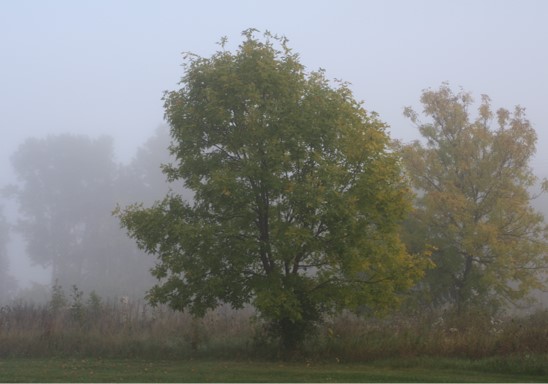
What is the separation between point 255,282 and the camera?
49.6ft

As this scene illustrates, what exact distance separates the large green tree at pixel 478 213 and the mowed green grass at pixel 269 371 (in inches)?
324

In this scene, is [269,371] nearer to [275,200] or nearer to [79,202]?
[275,200]

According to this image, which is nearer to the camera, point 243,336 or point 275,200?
point 275,200

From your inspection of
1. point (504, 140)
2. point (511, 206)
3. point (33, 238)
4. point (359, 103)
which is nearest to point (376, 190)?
point (359, 103)

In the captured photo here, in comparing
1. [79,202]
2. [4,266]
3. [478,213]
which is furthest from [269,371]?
[4,266]

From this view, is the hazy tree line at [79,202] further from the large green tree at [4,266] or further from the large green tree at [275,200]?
the large green tree at [275,200]

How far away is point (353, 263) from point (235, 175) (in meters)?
3.52

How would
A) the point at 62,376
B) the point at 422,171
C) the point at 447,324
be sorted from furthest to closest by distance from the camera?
the point at 422,171 < the point at 447,324 < the point at 62,376

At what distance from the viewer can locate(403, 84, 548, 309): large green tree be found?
74.4ft

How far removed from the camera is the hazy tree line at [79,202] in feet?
245

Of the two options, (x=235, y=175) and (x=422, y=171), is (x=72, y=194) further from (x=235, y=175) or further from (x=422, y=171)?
(x=235, y=175)

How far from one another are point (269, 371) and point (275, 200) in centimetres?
422

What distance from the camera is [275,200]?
15602mm

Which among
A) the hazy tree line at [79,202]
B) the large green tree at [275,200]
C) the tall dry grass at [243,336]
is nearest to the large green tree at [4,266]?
the hazy tree line at [79,202]
